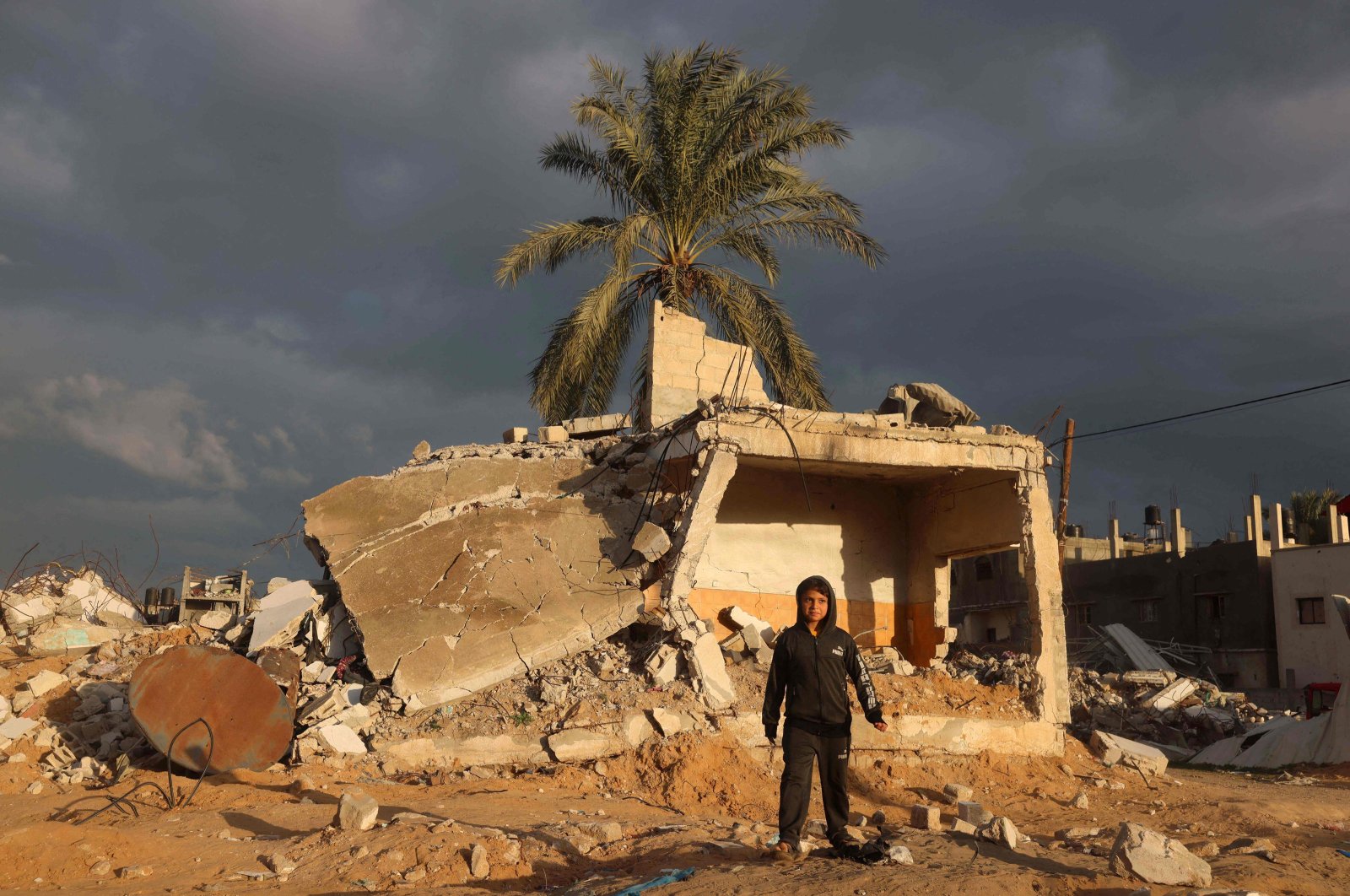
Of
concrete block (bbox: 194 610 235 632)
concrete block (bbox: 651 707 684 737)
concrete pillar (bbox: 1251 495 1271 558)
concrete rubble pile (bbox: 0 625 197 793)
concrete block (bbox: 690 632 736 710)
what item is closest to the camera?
concrete rubble pile (bbox: 0 625 197 793)

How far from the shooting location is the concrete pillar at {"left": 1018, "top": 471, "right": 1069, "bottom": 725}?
39.7ft

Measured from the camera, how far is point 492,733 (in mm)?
9383

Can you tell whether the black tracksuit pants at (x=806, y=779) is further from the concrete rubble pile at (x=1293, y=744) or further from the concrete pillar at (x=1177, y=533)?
the concrete pillar at (x=1177, y=533)

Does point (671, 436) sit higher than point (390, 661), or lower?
higher

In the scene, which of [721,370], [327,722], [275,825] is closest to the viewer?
[275,825]

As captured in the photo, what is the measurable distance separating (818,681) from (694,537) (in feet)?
15.7

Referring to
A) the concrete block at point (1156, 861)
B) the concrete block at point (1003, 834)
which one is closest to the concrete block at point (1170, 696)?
the concrete block at point (1003, 834)

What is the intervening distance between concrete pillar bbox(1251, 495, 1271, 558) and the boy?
3036 cm

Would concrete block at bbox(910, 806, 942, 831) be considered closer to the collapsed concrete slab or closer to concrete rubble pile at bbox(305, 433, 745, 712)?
concrete rubble pile at bbox(305, 433, 745, 712)

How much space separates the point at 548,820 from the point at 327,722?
3.01 metres

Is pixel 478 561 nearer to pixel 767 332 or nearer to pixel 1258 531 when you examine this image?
pixel 767 332

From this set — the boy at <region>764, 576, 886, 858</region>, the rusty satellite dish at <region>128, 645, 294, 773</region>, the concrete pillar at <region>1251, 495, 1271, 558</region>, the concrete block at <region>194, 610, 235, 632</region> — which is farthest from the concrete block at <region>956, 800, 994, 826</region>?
the concrete pillar at <region>1251, 495, 1271, 558</region>

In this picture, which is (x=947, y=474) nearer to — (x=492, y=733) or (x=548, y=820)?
(x=492, y=733)

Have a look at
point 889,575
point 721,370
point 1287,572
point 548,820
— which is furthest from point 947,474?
point 1287,572
